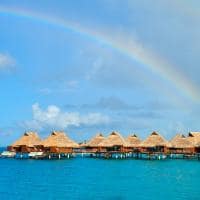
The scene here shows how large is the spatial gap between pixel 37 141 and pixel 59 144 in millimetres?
7229

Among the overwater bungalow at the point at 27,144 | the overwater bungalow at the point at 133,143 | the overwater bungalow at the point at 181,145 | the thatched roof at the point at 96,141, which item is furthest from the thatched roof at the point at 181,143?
the overwater bungalow at the point at 27,144

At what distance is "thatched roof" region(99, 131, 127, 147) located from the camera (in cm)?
7462

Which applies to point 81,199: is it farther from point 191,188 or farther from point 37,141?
point 37,141

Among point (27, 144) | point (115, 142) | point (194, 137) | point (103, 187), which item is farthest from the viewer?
point (27, 144)

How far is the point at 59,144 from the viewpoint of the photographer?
238 ft

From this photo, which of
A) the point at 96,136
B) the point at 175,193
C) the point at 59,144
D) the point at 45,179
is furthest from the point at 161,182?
the point at 96,136

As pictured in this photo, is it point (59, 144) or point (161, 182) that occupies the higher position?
point (59, 144)

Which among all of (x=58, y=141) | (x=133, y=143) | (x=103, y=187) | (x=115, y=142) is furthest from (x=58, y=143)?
(x=103, y=187)

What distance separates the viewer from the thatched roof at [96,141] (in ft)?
258

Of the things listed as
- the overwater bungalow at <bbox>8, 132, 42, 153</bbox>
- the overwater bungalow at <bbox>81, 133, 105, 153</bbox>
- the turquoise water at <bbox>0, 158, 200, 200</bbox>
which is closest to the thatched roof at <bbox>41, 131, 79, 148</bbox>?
the overwater bungalow at <bbox>8, 132, 42, 153</bbox>

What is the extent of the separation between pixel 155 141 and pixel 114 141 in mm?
6583

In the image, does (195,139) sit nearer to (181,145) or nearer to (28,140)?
(181,145)

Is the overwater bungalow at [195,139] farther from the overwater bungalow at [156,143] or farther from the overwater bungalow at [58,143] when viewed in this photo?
the overwater bungalow at [58,143]

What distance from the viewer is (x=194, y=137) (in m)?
76.0
